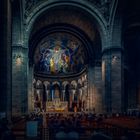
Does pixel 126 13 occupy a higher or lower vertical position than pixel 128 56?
higher

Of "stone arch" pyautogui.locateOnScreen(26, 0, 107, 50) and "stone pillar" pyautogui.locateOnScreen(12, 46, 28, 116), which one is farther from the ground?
"stone arch" pyautogui.locateOnScreen(26, 0, 107, 50)

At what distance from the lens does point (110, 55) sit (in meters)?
35.3

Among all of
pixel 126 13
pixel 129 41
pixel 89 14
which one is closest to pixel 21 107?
pixel 89 14

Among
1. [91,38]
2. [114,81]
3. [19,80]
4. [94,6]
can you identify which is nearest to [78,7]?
[94,6]

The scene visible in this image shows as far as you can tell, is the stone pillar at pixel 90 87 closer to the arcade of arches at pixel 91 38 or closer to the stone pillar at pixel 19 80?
the arcade of arches at pixel 91 38

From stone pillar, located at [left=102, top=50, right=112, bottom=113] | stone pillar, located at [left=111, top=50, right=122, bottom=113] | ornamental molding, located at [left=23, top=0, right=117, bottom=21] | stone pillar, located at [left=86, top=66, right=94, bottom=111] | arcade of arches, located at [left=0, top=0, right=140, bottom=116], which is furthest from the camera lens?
stone pillar, located at [left=86, top=66, right=94, bottom=111]

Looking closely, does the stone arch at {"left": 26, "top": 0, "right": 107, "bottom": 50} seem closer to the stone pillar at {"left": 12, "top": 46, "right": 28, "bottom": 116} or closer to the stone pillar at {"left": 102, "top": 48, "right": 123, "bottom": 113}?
the stone pillar at {"left": 102, "top": 48, "right": 123, "bottom": 113}

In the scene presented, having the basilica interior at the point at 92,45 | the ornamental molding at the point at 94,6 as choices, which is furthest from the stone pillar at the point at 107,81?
the ornamental molding at the point at 94,6

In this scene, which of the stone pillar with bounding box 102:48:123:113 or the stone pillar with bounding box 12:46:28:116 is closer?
the stone pillar with bounding box 12:46:28:116

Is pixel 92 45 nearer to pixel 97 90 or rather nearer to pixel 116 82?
pixel 97 90

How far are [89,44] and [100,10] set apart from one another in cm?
992

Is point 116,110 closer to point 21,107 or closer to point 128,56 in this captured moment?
point 21,107

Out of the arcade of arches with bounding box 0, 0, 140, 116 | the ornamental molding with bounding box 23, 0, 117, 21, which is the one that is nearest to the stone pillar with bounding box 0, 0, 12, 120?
the arcade of arches with bounding box 0, 0, 140, 116

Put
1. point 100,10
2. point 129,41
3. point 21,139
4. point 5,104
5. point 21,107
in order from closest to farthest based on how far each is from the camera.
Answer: point 21,139
point 5,104
point 21,107
point 100,10
point 129,41
